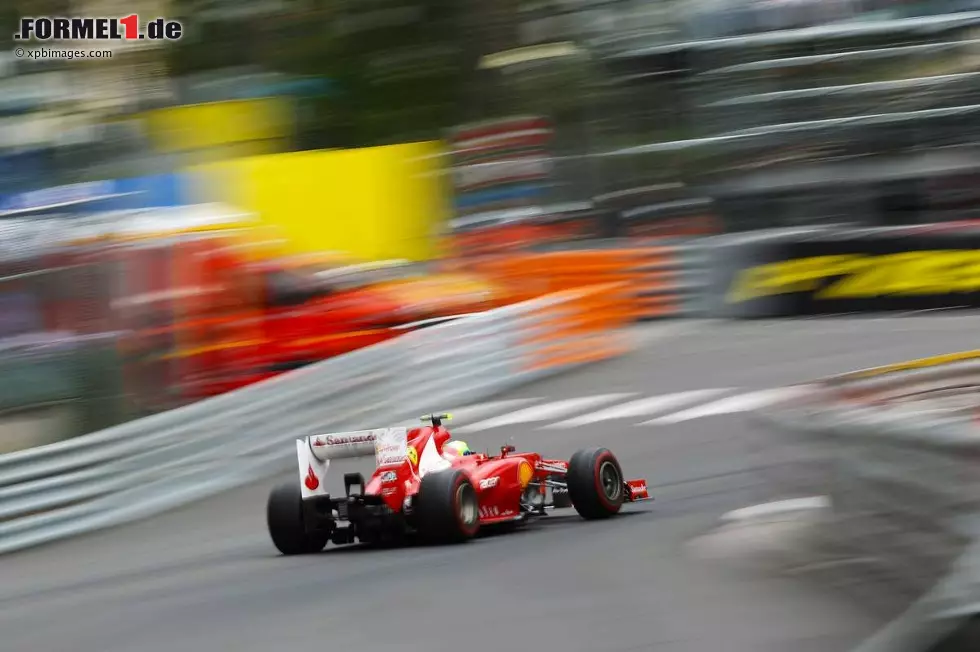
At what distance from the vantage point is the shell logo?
8.22 metres

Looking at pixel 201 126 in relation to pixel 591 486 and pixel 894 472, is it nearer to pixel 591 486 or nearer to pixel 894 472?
pixel 591 486

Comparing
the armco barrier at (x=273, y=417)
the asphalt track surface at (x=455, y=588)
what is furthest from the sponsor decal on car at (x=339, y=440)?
the armco barrier at (x=273, y=417)

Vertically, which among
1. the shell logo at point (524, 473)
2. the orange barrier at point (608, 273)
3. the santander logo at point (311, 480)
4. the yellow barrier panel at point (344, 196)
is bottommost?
the shell logo at point (524, 473)

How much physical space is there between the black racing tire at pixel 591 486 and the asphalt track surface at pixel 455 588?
0.10m

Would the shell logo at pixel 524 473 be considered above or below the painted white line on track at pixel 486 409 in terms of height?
below

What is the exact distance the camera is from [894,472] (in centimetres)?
562

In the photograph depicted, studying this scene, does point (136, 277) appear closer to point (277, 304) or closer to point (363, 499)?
point (277, 304)

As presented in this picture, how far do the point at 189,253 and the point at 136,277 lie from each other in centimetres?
102

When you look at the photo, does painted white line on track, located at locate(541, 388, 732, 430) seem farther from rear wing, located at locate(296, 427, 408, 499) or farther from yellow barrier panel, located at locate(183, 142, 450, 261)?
rear wing, located at locate(296, 427, 408, 499)

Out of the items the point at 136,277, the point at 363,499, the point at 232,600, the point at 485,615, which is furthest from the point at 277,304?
the point at 485,615

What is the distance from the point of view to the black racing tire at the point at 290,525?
26.4 feet

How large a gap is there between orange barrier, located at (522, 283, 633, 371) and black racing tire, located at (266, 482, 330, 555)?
22.2ft

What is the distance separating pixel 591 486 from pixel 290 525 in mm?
1530

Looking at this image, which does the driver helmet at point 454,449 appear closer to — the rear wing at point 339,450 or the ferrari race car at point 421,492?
the ferrari race car at point 421,492
